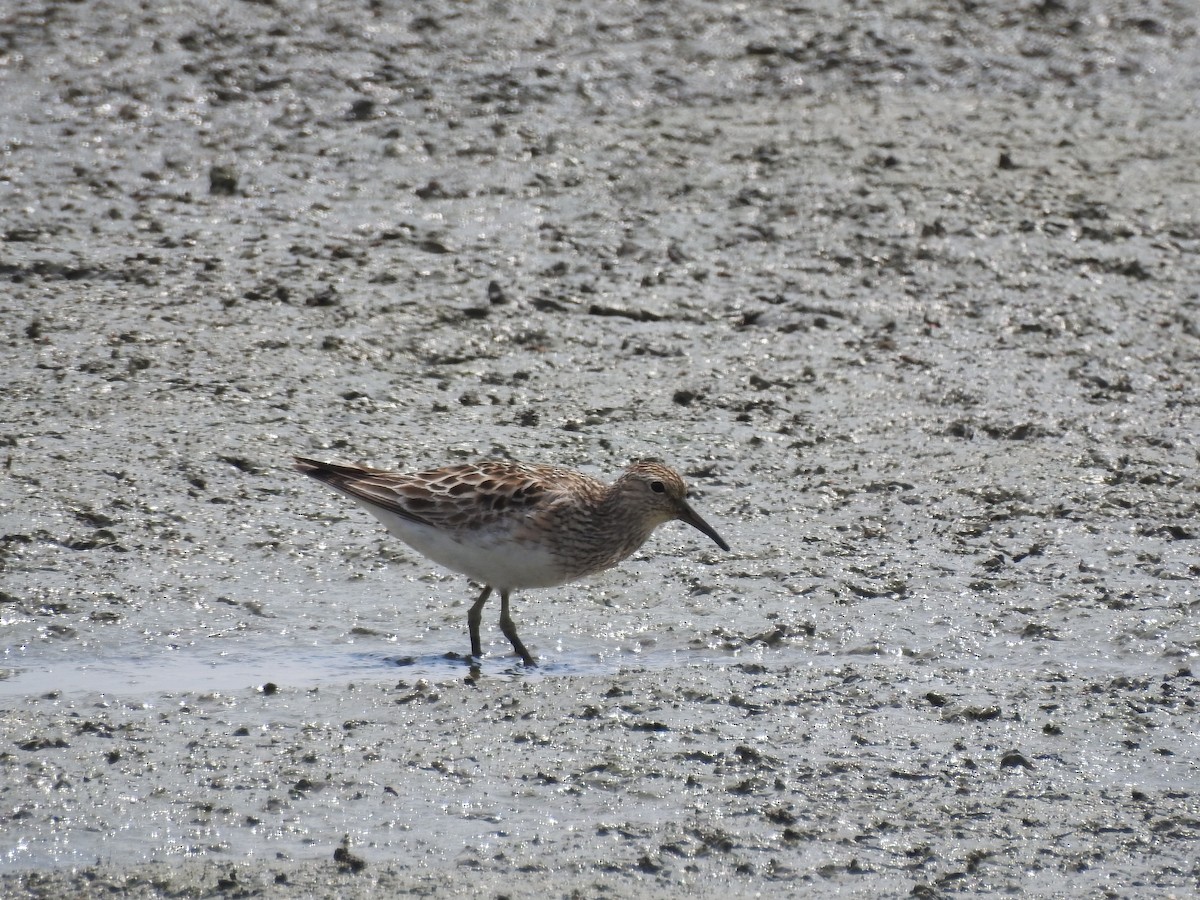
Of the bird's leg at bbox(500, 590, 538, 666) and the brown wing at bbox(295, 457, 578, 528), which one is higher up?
the brown wing at bbox(295, 457, 578, 528)

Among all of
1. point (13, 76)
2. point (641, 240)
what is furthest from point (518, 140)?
point (13, 76)

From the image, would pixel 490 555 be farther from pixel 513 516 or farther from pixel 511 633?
pixel 511 633

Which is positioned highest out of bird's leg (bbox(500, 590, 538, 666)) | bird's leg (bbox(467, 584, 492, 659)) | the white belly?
the white belly

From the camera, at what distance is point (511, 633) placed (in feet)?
22.4

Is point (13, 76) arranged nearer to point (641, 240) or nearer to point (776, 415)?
point (641, 240)

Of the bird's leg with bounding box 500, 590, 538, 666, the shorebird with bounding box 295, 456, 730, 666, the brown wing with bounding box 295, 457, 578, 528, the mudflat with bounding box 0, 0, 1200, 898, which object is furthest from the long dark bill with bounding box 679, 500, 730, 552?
the bird's leg with bounding box 500, 590, 538, 666

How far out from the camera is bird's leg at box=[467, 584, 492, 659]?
686 cm

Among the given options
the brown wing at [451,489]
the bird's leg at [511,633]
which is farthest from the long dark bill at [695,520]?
the bird's leg at [511,633]

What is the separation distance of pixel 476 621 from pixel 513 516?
44 centimetres

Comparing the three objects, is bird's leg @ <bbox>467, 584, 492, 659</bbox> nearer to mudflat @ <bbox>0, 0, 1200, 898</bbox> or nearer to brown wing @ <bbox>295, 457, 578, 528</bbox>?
mudflat @ <bbox>0, 0, 1200, 898</bbox>

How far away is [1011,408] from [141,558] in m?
4.50

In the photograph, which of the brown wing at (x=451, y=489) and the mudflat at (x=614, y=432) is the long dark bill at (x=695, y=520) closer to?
the mudflat at (x=614, y=432)

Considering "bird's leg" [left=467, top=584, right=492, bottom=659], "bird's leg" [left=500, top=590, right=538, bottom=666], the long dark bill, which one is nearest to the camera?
"bird's leg" [left=500, top=590, right=538, bottom=666]

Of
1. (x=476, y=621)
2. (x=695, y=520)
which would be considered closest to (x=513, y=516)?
→ (x=476, y=621)
